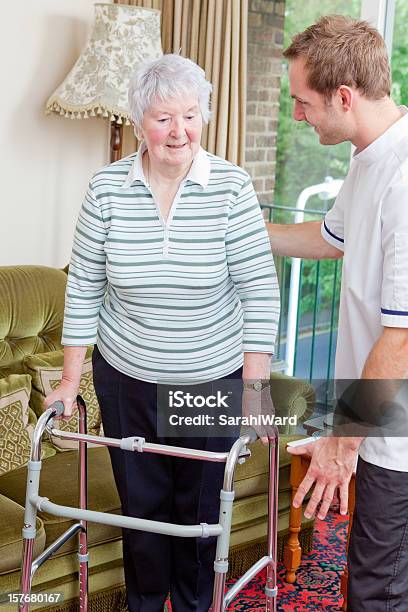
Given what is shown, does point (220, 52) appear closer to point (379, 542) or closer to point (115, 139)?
point (115, 139)

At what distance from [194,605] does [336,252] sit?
40.7 inches

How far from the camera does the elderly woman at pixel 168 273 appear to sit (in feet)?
7.24

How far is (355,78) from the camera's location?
1.95 meters

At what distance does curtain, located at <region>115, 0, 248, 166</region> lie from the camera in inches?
160

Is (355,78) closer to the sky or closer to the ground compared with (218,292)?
closer to the sky

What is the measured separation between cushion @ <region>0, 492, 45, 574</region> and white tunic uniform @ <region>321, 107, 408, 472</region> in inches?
39.1

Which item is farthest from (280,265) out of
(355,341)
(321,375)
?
(355,341)

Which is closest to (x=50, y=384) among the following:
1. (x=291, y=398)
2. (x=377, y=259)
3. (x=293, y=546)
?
(x=291, y=398)

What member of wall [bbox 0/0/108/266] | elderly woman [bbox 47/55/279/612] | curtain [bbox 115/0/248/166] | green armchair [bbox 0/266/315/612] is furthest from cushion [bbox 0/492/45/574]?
curtain [bbox 115/0/248/166]

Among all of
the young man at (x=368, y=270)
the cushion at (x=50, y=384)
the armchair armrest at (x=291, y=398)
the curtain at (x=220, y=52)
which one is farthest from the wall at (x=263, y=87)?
the young man at (x=368, y=270)

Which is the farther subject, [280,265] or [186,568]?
[280,265]

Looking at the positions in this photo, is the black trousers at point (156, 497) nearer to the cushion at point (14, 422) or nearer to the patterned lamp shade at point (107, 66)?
the cushion at point (14, 422)

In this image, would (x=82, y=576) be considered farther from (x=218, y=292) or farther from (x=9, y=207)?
(x=9, y=207)

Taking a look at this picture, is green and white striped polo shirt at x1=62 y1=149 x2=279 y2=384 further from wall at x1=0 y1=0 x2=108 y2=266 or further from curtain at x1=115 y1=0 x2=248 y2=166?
curtain at x1=115 y1=0 x2=248 y2=166
